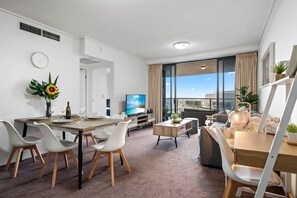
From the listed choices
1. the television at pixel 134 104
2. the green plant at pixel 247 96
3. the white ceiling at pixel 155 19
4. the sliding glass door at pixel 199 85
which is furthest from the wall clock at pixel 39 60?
the green plant at pixel 247 96

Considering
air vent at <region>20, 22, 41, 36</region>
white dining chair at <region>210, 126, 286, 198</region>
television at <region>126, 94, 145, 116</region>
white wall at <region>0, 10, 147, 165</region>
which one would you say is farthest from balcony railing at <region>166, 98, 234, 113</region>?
white dining chair at <region>210, 126, 286, 198</region>

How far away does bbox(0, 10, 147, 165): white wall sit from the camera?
2713 mm

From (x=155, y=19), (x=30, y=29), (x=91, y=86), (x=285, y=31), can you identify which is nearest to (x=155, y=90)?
(x=91, y=86)

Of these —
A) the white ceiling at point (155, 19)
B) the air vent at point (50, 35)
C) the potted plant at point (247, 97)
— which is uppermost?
the white ceiling at point (155, 19)

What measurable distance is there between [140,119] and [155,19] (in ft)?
10.6

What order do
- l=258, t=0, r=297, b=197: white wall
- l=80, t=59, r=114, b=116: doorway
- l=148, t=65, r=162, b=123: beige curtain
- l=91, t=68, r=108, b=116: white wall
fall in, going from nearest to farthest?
l=258, t=0, r=297, b=197: white wall < l=80, t=59, r=114, b=116: doorway < l=91, t=68, r=108, b=116: white wall < l=148, t=65, r=162, b=123: beige curtain

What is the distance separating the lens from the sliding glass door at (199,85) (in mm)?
5355

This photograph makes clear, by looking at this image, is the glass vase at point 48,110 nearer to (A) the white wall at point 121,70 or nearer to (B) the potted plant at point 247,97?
(A) the white wall at point 121,70

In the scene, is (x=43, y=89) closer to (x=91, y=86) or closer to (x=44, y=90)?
(x=44, y=90)

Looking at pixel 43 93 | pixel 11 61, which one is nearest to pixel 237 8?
pixel 43 93

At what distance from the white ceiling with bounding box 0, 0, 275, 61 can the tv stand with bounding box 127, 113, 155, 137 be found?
2.27m

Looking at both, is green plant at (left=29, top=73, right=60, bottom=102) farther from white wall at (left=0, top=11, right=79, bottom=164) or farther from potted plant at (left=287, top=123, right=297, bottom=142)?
potted plant at (left=287, top=123, right=297, bottom=142)

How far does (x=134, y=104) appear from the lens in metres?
5.46

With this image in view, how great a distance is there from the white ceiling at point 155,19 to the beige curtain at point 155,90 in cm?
196
